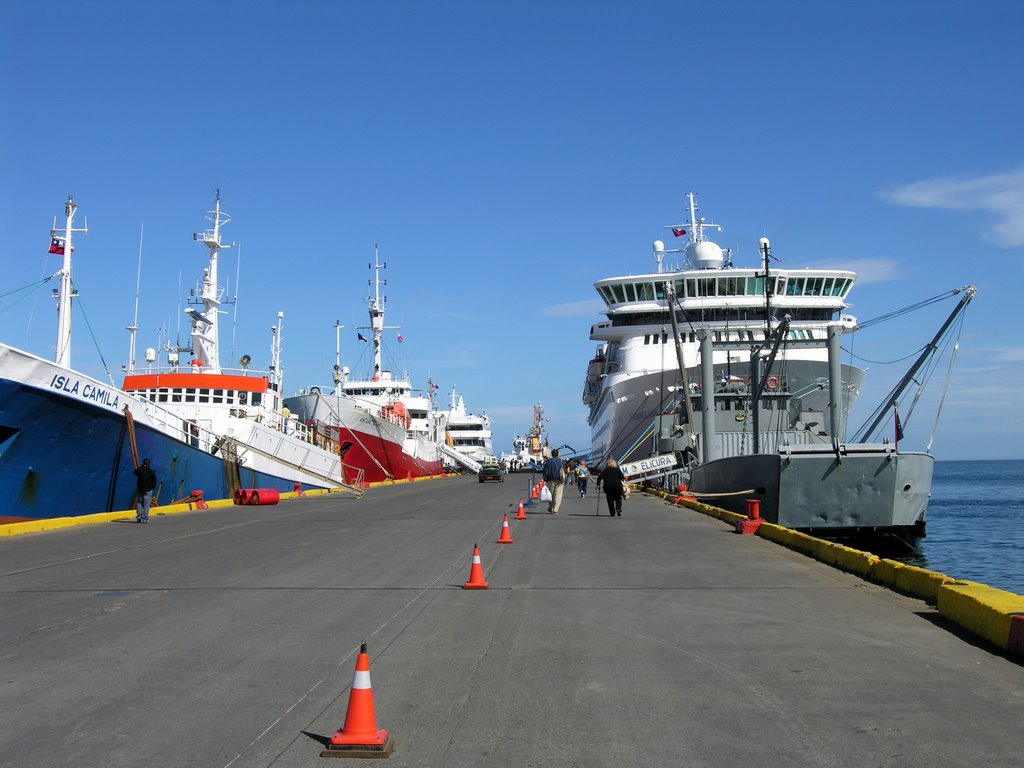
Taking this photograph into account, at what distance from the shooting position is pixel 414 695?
6.02 metres

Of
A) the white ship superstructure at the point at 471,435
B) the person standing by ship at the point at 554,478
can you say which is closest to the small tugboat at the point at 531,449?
the white ship superstructure at the point at 471,435

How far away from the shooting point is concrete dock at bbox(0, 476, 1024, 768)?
196 inches

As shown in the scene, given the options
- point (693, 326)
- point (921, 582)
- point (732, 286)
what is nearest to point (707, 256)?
point (732, 286)

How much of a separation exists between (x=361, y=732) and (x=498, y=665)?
2148mm

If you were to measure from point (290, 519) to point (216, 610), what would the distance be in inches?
510

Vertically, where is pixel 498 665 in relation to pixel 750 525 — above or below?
below

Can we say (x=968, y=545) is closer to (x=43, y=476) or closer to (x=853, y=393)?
(x=853, y=393)

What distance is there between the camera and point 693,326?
4372 cm

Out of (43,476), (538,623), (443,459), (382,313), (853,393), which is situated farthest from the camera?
(443,459)

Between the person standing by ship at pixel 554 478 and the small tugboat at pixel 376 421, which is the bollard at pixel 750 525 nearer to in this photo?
the person standing by ship at pixel 554 478

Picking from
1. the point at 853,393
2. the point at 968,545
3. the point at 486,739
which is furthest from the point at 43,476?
the point at 853,393

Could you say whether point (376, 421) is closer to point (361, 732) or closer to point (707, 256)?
point (707, 256)

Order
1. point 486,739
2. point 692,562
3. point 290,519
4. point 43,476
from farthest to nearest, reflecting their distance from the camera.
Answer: point 290,519 → point 43,476 → point 692,562 → point 486,739

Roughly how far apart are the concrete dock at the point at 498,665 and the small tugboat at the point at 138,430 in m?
7.04
